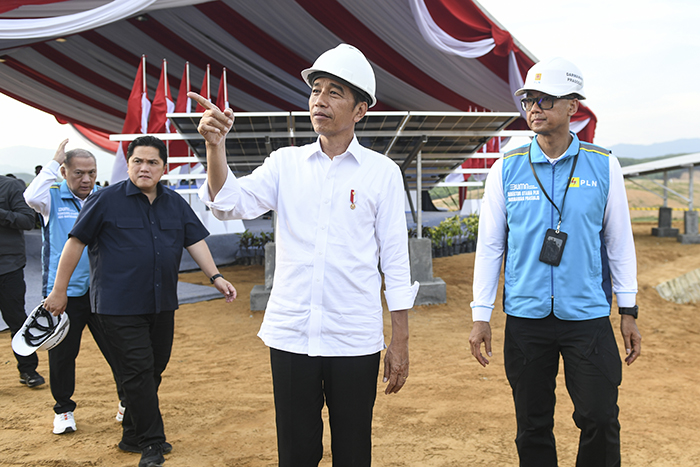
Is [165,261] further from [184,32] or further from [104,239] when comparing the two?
[184,32]

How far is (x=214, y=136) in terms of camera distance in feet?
5.73

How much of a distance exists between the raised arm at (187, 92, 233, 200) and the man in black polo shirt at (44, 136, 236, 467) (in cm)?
146

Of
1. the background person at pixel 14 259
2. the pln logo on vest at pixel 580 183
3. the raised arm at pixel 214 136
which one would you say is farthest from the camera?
the background person at pixel 14 259

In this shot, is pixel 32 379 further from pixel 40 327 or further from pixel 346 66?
pixel 346 66

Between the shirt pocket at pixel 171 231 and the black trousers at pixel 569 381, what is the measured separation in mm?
2042

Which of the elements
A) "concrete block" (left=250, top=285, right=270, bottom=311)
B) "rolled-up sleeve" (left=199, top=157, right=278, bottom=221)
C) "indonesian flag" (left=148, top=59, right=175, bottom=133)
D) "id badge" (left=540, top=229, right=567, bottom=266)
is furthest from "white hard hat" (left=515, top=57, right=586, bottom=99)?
"indonesian flag" (left=148, top=59, right=175, bottom=133)

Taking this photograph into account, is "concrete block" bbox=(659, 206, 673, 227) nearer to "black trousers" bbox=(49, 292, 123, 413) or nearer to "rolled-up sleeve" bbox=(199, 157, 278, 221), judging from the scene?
"black trousers" bbox=(49, 292, 123, 413)

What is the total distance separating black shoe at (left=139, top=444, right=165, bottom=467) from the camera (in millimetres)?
3043

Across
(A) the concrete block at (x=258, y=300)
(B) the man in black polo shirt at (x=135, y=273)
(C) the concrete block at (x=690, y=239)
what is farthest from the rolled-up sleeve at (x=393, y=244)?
(C) the concrete block at (x=690, y=239)

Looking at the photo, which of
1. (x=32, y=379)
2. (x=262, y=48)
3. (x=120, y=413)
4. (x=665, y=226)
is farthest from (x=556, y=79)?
(x=665, y=226)

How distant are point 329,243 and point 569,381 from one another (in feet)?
4.07

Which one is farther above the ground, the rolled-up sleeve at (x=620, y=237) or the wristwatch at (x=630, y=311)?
the rolled-up sleeve at (x=620, y=237)

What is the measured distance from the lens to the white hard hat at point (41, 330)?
329 cm

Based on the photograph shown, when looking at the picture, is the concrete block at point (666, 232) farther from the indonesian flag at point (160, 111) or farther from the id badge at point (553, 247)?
the id badge at point (553, 247)
